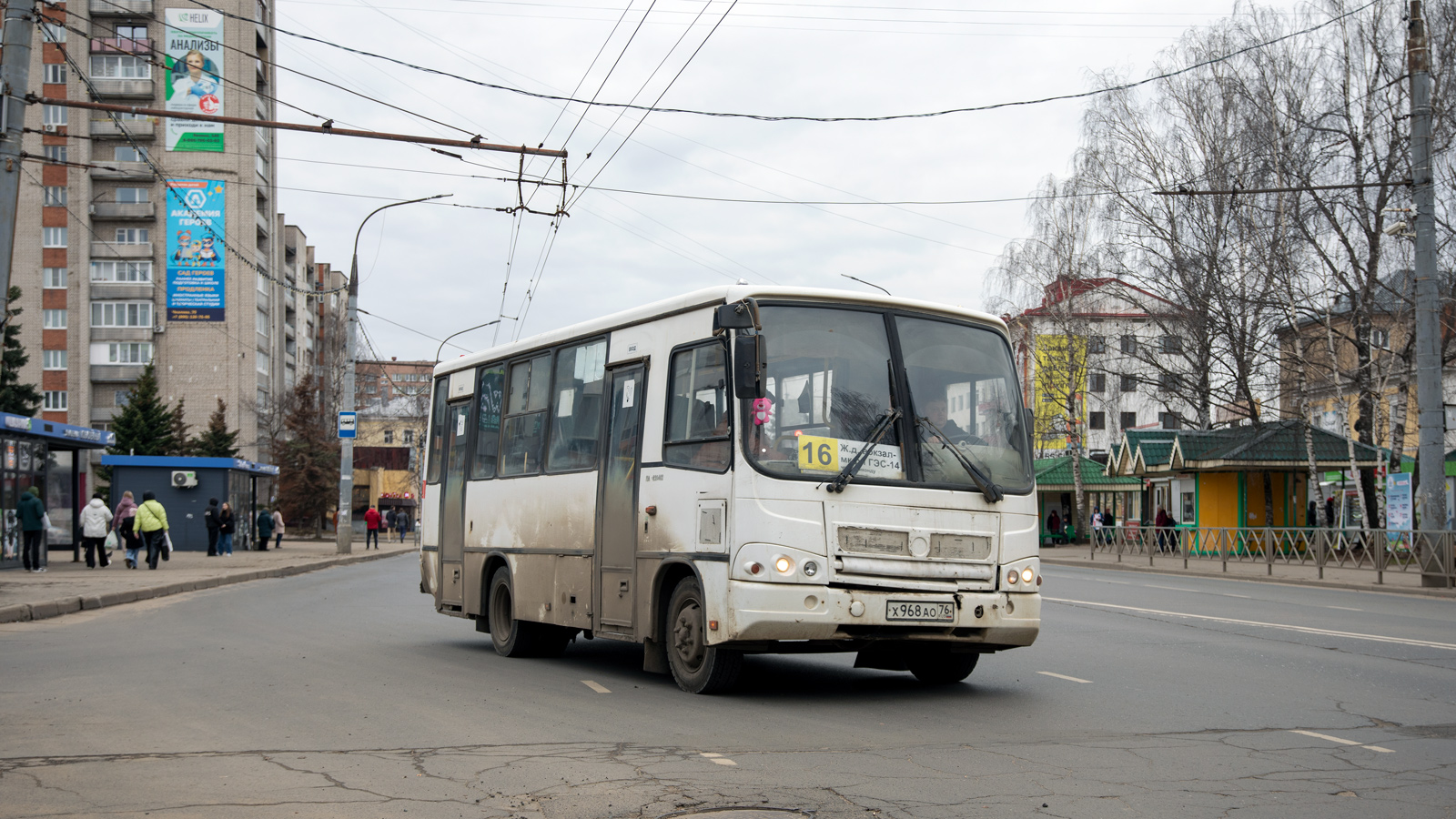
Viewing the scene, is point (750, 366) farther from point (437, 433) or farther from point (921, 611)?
point (437, 433)

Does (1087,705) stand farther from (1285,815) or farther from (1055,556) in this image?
(1055,556)

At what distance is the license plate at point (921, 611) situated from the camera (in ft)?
29.2

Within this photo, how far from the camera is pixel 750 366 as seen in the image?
28.3 feet

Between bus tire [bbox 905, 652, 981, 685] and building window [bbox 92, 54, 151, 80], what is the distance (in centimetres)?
7376

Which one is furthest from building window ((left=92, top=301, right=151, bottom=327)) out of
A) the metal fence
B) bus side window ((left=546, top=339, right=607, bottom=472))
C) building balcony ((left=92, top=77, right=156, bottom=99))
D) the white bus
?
the white bus

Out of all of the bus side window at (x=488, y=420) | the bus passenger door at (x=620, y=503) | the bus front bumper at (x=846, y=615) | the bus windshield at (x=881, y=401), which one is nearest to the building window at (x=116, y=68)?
the bus side window at (x=488, y=420)

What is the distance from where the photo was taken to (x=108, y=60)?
73.7 meters

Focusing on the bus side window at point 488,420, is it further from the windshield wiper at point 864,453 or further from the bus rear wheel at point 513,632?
the windshield wiper at point 864,453

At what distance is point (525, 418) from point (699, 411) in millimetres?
3578

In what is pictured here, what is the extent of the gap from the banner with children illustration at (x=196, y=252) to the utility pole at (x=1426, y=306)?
206 feet

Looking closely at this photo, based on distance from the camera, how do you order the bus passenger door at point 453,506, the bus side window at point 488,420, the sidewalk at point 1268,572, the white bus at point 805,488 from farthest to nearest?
the sidewalk at point 1268,572, the bus passenger door at point 453,506, the bus side window at point 488,420, the white bus at point 805,488

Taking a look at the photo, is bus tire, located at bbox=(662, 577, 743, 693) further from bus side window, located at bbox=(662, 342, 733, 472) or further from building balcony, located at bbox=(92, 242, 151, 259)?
building balcony, located at bbox=(92, 242, 151, 259)

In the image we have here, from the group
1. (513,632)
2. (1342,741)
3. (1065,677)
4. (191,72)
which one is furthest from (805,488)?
(191,72)

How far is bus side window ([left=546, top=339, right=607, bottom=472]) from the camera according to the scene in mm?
11141
